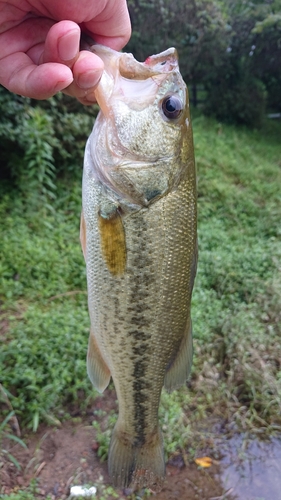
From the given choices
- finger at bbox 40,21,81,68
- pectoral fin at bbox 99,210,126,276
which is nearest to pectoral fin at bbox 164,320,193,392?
pectoral fin at bbox 99,210,126,276

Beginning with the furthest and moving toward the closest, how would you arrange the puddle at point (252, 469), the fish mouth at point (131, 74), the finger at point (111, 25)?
the puddle at point (252, 469), the finger at point (111, 25), the fish mouth at point (131, 74)

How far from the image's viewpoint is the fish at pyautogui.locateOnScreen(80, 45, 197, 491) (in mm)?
1649

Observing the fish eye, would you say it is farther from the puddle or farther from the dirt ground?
the puddle

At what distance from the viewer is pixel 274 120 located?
14.2m

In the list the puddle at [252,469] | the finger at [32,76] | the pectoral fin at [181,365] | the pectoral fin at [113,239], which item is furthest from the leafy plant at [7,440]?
the finger at [32,76]

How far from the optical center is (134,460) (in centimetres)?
222

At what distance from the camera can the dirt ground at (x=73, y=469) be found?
2.83 metres

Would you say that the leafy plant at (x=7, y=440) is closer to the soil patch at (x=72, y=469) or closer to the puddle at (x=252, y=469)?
the soil patch at (x=72, y=469)

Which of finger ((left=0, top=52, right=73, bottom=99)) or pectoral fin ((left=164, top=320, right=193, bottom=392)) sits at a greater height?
finger ((left=0, top=52, right=73, bottom=99))

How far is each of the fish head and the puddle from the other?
102 inches

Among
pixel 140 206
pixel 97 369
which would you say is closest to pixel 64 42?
pixel 140 206

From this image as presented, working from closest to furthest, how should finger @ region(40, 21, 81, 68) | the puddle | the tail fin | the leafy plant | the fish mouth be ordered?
finger @ region(40, 21, 81, 68) < the fish mouth < the tail fin < the leafy plant < the puddle

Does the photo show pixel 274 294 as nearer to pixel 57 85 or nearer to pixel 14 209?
pixel 14 209

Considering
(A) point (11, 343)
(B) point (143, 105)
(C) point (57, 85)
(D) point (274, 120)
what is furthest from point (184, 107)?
(D) point (274, 120)
